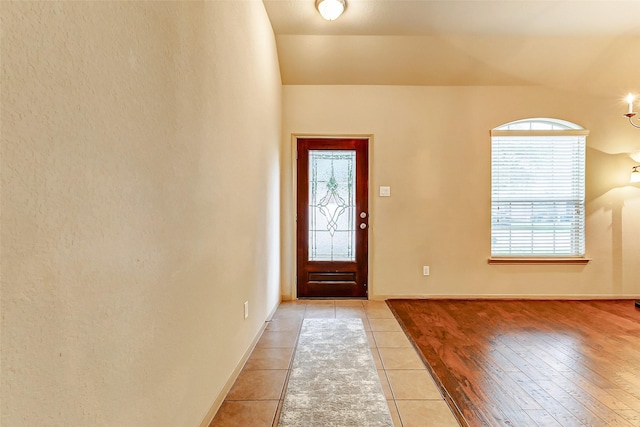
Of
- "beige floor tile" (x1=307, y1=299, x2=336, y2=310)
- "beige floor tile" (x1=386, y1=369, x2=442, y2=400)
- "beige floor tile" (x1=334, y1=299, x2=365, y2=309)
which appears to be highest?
"beige floor tile" (x1=386, y1=369, x2=442, y2=400)

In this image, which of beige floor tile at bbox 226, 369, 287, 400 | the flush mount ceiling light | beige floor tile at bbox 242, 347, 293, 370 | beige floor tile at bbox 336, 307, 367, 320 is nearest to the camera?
beige floor tile at bbox 226, 369, 287, 400

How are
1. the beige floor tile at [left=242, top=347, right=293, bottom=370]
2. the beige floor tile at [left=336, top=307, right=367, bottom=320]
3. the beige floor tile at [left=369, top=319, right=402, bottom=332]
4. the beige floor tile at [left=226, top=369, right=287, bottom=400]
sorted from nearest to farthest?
the beige floor tile at [left=226, top=369, right=287, bottom=400], the beige floor tile at [left=242, top=347, right=293, bottom=370], the beige floor tile at [left=369, top=319, right=402, bottom=332], the beige floor tile at [left=336, top=307, right=367, bottom=320]

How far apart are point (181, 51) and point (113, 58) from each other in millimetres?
472

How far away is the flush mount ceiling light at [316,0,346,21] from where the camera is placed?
8.98 ft

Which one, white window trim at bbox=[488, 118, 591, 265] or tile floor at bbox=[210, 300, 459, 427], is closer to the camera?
tile floor at bbox=[210, 300, 459, 427]

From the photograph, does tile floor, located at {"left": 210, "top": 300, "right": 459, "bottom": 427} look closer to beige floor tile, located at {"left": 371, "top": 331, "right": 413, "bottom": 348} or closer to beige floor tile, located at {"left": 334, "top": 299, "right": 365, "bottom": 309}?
beige floor tile, located at {"left": 371, "top": 331, "right": 413, "bottom": 348}

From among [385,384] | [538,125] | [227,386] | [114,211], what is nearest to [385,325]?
[385,384]

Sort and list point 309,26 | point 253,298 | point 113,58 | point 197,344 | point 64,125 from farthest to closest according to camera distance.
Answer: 1. point 309,26
2. point 253,298
3. point 197,344
4. point 113,58
5. point 64,125

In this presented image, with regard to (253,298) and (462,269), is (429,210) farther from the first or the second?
(253,298)

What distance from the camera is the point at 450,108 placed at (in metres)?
3.86

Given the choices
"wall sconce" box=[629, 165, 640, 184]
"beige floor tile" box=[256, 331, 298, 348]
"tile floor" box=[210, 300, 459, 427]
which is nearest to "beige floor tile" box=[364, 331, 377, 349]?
"tile floor" box=[210, 300, 459, 427]

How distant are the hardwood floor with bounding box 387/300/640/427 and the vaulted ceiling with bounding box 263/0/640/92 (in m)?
2.66

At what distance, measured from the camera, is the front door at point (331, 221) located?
3920 mm

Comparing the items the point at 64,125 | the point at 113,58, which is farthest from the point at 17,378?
the point at 113,58
